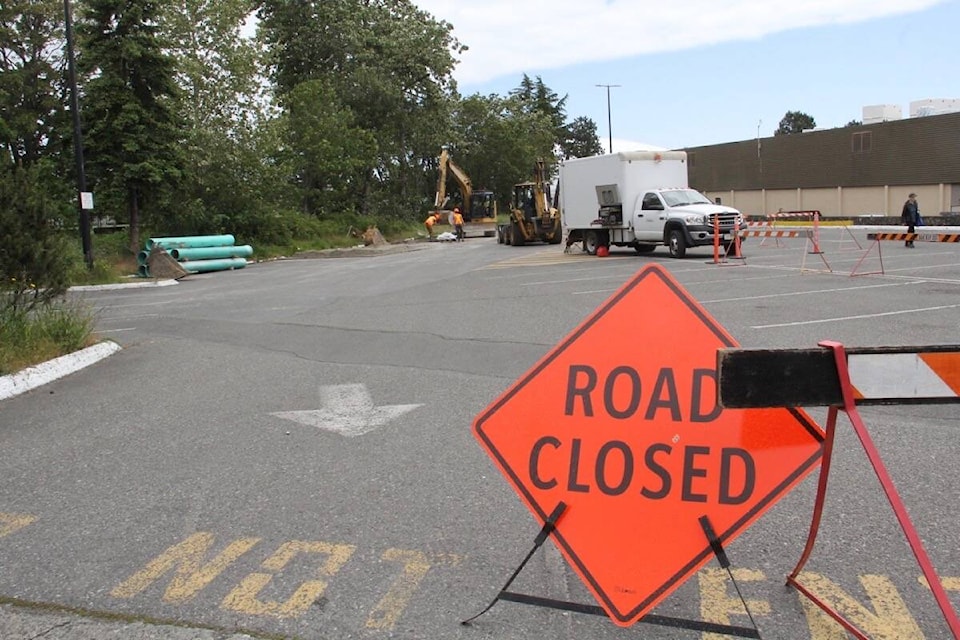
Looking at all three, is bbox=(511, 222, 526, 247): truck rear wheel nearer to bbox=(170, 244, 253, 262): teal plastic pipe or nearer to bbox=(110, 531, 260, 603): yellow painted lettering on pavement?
bbox=(170, 244, 253, 262): teal plastic pipe

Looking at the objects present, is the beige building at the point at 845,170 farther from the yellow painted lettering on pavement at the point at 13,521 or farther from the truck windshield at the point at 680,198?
the yellow painted lettering on pavement at the point at 13,521

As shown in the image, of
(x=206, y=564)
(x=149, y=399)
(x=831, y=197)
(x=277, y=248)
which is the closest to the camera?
(x=206, y=564)

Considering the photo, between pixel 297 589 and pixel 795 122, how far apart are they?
164 metres

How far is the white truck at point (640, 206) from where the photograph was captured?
77.9 ft

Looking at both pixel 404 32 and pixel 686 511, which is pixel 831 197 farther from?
pixel 686 511

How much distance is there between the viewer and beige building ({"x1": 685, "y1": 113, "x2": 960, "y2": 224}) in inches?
1911

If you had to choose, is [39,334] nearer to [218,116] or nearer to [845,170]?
[218,116]

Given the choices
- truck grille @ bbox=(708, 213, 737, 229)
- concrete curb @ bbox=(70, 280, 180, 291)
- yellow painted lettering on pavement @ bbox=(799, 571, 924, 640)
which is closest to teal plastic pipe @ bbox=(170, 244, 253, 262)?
concrete curb @ bbox=(70, 280, 180, 291)

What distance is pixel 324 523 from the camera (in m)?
4.71

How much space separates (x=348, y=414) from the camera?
7.15 meters

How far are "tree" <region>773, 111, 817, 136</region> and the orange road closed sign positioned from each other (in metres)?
160

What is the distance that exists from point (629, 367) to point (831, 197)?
189ft

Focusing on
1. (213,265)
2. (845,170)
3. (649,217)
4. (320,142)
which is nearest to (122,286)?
(213,265)

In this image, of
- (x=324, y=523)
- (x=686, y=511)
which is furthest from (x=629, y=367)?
(x=324, y=523)
